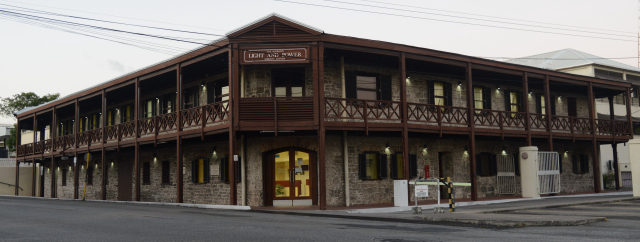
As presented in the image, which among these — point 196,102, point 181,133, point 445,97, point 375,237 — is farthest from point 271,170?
point 375,237

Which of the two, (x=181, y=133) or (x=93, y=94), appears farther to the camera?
(x=93, y=94)

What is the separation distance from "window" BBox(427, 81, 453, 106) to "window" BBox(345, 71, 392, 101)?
2568 millimetres

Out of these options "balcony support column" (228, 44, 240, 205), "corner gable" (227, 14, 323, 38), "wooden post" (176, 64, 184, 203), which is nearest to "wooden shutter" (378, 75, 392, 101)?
"corner gable" (227, 14, 323, 38)

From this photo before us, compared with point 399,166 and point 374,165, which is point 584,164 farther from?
point 374,165

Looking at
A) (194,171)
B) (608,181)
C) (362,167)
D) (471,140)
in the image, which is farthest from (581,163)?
(194,171)

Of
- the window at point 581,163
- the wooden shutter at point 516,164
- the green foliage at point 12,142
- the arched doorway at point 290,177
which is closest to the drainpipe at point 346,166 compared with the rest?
the arched doorway at point 290,177

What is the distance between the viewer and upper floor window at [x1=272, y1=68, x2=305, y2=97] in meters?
22.3

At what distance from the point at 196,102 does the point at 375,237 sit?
16594 mm

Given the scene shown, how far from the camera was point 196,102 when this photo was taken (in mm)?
25859

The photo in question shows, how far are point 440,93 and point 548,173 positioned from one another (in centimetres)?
634

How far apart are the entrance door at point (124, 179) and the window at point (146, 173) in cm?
118

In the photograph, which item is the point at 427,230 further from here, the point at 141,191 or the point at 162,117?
the point at 141,191

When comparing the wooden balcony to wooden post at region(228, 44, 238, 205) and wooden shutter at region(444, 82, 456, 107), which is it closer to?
wooden post at region(228, 44, 238, 205)

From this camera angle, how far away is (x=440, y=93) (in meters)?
26.1
